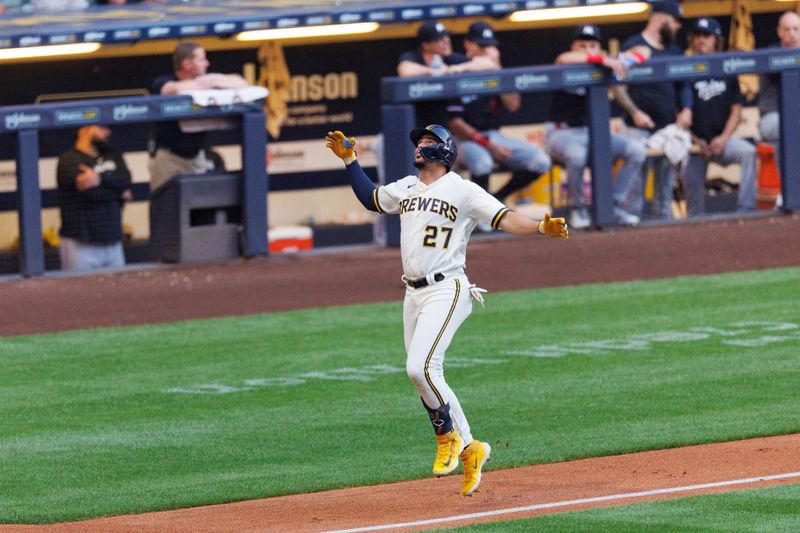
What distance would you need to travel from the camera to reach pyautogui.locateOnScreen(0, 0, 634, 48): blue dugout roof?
15.0 meters

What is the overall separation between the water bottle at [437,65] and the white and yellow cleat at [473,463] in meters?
7.86

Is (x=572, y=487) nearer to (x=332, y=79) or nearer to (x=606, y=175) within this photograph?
(x=606, y=175)

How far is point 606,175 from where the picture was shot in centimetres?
1577

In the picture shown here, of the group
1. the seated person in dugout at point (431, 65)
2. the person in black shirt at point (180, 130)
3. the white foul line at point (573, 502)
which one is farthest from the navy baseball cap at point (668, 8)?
the white foul line at point (573, 502)

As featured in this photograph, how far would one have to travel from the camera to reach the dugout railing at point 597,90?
49.6 ft

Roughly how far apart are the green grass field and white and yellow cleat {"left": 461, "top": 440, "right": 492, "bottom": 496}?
23.2 inches

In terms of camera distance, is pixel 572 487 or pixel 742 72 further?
pixel 742 72

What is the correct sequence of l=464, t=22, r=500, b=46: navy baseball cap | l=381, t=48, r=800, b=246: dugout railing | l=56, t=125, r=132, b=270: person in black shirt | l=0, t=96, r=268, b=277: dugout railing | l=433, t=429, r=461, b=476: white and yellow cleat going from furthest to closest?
l=464, t=22, r=500, b=46: navy baseball cap → l=381, t=48, r=800, b=246: dugout railing → l=56, t=125, r=132, b=270: person in black shirt → l=0, t=96, r=268, b=277: dugout railing → l=433, t=429, r=461, b=476: white and yellow cleat

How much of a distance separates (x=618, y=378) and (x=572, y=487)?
277 cm

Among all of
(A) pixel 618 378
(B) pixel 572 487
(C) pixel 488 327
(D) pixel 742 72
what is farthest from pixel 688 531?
(D) pixel 742 72

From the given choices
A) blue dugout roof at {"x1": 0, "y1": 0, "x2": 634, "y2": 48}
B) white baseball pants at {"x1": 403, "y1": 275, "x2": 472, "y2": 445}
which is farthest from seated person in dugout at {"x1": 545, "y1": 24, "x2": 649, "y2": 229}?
white baseball pants at {"x1": 403, "y1": 275, "x2": 472, "y2": 445}

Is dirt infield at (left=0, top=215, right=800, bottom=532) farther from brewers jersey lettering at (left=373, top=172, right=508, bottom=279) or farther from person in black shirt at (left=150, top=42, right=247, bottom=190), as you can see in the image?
brewers jersey lettering at (left=373, top=172, right=508, bottom=279)

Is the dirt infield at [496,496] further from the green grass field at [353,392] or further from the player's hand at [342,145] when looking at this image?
the player's hand at [342,145]

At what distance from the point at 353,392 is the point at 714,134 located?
699 centimetres
